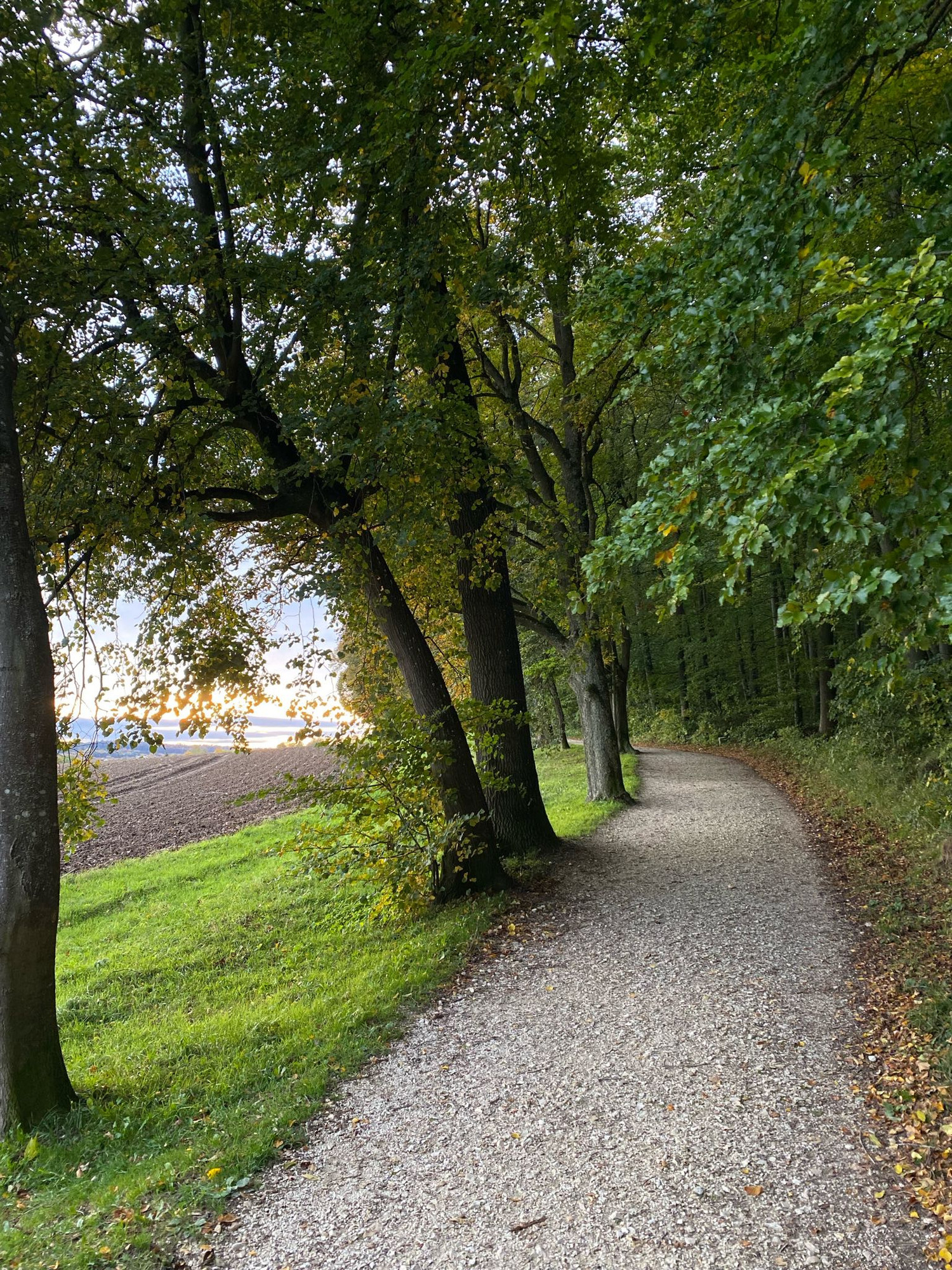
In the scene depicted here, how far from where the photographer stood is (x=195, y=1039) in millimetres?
5781

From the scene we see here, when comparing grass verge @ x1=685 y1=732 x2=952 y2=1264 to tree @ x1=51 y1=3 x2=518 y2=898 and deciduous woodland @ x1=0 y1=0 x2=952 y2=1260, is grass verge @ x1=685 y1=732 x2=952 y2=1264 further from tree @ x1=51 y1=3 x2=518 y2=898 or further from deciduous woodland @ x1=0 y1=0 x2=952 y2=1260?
tree @ x1=51 y1=3 x2=518 y2=898

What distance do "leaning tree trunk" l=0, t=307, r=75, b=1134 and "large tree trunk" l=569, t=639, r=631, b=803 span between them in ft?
30.8

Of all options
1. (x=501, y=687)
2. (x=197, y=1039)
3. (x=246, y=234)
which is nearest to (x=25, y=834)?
(x=197, y=1039)

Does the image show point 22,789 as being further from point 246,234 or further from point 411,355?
point 246,234

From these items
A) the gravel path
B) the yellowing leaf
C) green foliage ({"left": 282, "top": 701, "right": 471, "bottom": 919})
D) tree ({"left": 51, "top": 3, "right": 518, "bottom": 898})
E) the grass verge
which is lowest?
the grass verge

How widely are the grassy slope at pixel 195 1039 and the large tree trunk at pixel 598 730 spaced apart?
102 inches

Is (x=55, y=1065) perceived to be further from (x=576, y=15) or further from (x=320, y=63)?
(x=576, y=15)

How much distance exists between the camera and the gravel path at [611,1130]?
3219 mm

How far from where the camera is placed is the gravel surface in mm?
17031

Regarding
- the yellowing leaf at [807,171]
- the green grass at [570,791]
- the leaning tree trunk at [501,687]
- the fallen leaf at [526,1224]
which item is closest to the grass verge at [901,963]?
the fallen leaf at [526,1224]

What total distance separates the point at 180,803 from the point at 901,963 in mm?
22241

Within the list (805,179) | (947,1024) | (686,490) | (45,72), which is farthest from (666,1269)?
(45,72)

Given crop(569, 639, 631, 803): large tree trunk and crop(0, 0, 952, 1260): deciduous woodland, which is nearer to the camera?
crop(0, 0, 952, 1260): deciduous woodland

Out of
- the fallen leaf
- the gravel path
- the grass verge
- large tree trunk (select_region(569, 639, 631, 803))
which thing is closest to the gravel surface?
the gravel path
